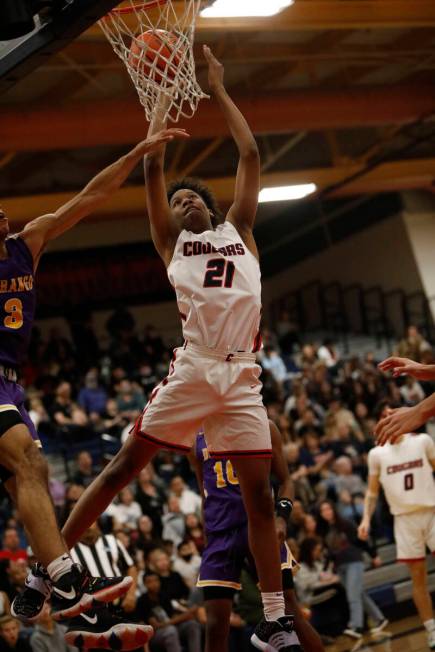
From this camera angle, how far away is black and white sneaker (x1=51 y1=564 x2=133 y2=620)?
510 centimetres

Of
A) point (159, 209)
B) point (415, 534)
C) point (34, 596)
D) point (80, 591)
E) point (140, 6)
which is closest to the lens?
point (80, 591)

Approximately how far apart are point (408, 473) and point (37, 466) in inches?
246

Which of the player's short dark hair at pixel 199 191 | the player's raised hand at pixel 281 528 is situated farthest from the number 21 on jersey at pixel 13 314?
the player's raised hand at pixel 281 528

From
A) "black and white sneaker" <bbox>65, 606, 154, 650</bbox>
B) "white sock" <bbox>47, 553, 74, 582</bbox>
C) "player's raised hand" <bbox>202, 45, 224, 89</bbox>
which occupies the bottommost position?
"black and white sneaker" <bbox>65, 606, 154, 650</bbox>

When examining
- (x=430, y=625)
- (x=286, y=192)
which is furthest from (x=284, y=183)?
(x=430, y=625)

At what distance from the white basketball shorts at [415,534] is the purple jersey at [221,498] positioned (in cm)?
374

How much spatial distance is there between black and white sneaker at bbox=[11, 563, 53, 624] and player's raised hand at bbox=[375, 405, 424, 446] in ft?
6.44

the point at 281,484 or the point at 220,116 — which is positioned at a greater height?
the point at 220,116

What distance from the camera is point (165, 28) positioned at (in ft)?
23.8

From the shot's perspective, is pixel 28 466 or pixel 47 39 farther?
pixel 47 39

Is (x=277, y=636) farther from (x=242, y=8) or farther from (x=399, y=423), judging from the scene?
(x=242, y=8)

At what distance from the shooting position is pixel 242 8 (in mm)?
12125

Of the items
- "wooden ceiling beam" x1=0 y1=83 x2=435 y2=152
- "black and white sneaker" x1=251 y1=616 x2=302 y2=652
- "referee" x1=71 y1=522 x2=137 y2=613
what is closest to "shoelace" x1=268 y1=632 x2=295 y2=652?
"black and white sneaker" x1=251 y1=616 x2=302 y2=652

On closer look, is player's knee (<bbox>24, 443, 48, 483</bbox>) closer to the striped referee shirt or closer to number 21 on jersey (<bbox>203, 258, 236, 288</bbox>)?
number 21 on jersey (<bbox>203, 258, 236, 288</bbox>)
